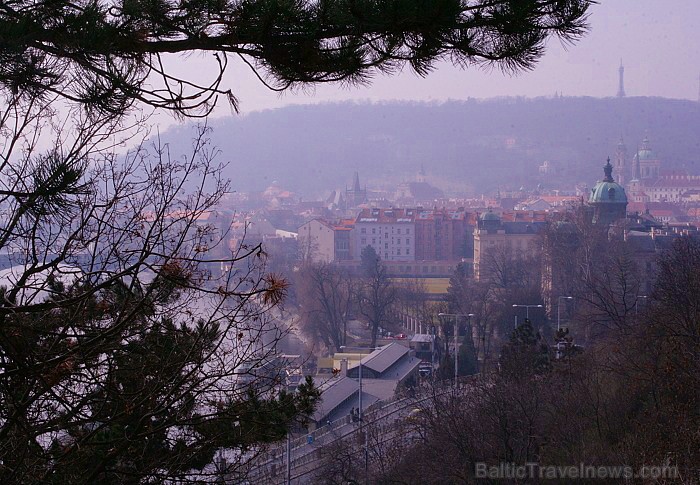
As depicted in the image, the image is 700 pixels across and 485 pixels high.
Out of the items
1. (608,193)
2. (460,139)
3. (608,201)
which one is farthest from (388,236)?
(460,139)

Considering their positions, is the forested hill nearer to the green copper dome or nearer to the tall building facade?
the tall building facade

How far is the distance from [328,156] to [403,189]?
36.9 feet

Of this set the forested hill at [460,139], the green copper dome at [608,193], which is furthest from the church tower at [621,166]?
the green copper dome at [608,193]

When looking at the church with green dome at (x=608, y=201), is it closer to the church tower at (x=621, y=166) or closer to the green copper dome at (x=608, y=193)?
the green copper dome at (x=608, y=193)

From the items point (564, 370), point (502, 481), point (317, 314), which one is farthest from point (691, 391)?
point (317, 314)

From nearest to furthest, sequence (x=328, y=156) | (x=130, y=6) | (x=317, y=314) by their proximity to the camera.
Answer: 1. (x=130, y=6)
2. (x=317, y=314)
3. (x=328, y=156)

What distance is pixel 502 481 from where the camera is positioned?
8.08 m

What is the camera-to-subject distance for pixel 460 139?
120 m

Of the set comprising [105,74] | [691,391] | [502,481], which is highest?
[105,74]

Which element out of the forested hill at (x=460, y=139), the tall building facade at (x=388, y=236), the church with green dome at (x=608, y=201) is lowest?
the tall building facade at (x=388, y=236)

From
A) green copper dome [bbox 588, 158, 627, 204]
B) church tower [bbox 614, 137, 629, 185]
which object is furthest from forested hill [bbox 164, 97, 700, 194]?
green copper dome [bbox 588, 158, 627, 204]

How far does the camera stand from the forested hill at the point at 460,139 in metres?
101

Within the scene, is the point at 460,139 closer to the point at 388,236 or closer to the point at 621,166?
the point at 621,166

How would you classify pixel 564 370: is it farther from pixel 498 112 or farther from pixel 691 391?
pixel 498 112
